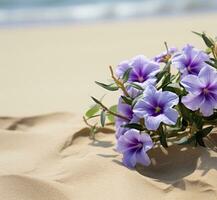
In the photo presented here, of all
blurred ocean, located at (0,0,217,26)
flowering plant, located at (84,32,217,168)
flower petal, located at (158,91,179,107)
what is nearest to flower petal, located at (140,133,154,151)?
flowering plant, located at (84,32,217,168)

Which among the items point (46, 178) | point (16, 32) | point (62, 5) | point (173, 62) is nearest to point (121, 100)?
point (173, 62)

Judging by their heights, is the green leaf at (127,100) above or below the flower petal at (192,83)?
below

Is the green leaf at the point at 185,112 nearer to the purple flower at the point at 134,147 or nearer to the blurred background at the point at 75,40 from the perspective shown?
the purple flower at the point at 134,147

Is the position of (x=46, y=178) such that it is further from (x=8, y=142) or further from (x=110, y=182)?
(x=8, y=142)

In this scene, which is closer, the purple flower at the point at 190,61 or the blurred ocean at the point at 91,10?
the purple flower at the point at 190,61

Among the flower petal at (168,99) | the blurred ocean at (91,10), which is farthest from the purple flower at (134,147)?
the blurred ocean at (91,10)

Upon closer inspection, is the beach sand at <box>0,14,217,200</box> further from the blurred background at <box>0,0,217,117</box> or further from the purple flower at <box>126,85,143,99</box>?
the purple flower at <box>126,85,143,99</box>

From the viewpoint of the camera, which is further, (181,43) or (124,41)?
(124,41)
